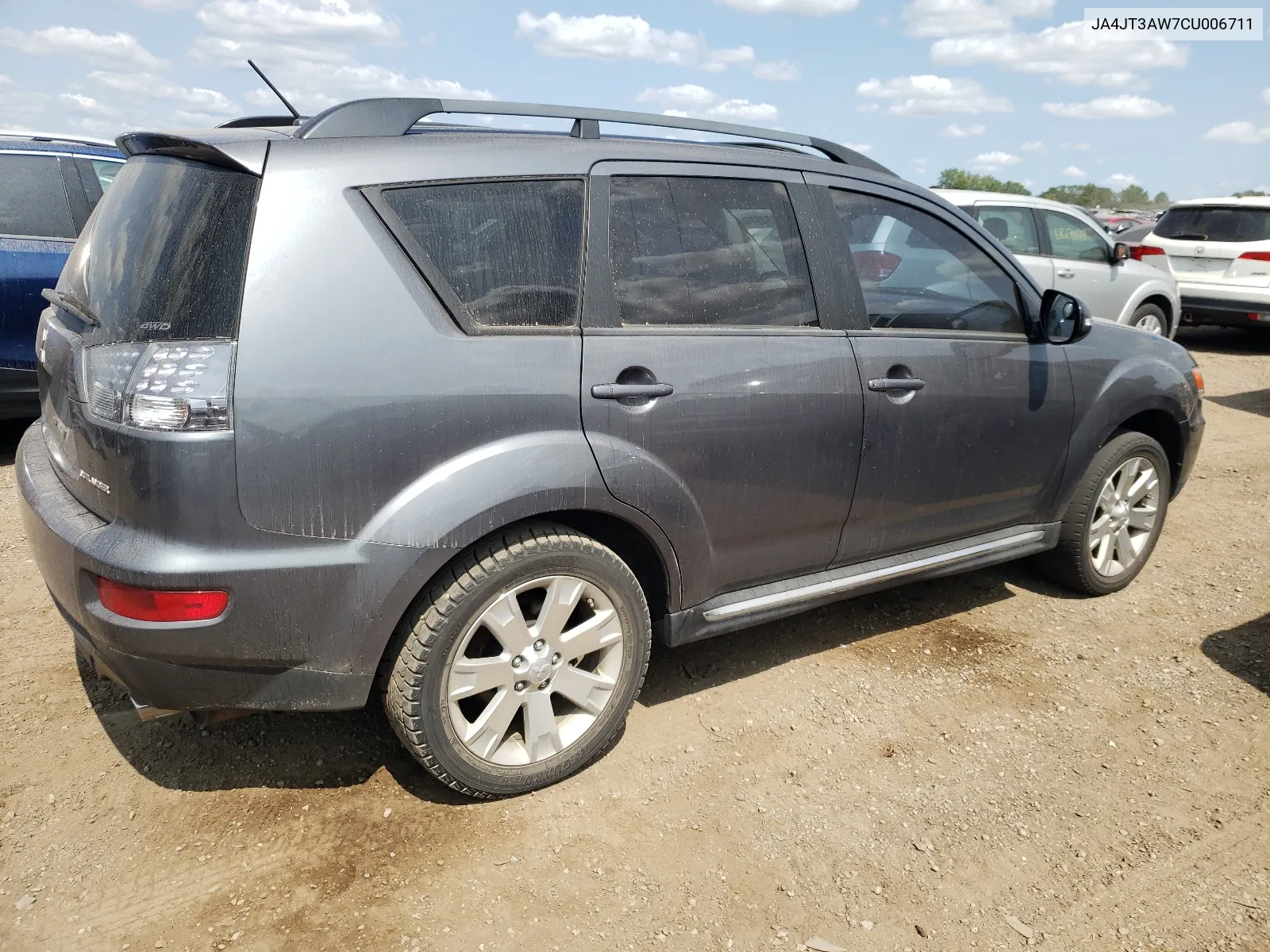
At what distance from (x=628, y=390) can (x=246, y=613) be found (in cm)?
112

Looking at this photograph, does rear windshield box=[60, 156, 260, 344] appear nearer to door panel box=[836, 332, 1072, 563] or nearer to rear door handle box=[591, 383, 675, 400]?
rear door handle box=[591, 383, 675, 400]

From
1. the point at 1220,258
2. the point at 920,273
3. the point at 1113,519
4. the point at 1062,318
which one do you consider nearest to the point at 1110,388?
the point at 1062,318

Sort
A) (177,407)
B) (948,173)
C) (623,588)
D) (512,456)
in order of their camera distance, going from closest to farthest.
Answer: (177,407)
(512,456)
(623,588)
(948,173)

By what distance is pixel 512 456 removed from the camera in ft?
8.12

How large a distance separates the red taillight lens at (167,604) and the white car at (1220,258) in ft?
35.2

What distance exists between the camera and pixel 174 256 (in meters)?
2.31

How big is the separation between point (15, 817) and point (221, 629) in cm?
98

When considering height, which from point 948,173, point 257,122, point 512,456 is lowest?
point 512,456

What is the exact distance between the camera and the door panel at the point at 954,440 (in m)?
3.26

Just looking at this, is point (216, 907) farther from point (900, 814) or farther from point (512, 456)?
point (900, 814)

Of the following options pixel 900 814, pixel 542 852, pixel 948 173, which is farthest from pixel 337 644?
pixel 948 173

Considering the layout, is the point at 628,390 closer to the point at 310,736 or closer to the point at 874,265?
the point at 874,265

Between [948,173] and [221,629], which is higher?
[948,173]

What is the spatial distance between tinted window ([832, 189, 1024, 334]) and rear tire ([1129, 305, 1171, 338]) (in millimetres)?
6787
